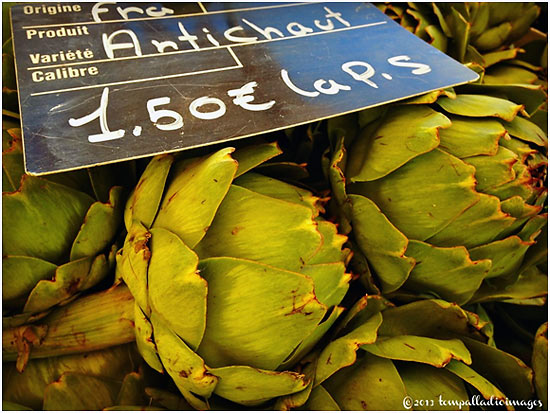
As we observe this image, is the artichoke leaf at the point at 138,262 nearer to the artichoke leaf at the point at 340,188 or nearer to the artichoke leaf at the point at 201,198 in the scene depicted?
the artichoke leaf at the point at 201,198

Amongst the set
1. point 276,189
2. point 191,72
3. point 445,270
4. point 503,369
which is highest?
point 191,72

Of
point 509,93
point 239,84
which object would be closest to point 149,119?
point 239,84

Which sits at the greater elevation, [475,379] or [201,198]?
[201,198]

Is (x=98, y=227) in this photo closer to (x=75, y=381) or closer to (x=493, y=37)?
(x=75, y=381)

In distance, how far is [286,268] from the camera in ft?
1.67

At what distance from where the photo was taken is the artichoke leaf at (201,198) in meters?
0.49

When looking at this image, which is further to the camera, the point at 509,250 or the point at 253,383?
the point at 509,250

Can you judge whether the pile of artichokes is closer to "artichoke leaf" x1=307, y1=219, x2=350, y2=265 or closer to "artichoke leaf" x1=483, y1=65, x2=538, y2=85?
"artichoke leaf" x1=307, y1=219, x2=350, y2=265

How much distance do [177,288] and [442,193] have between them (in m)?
0.31

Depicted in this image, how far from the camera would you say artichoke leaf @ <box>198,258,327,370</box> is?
1.60 feet

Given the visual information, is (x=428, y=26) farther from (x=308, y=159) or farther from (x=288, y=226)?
(x=288, y=226)

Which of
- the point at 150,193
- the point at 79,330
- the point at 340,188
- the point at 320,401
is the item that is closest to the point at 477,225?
the point at 340,188

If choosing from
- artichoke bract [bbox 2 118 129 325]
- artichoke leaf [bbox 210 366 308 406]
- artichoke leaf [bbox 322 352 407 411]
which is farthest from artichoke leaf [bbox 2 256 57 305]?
artichoke leaf [bbox 322 352 407 411]

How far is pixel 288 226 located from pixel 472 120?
27cm
